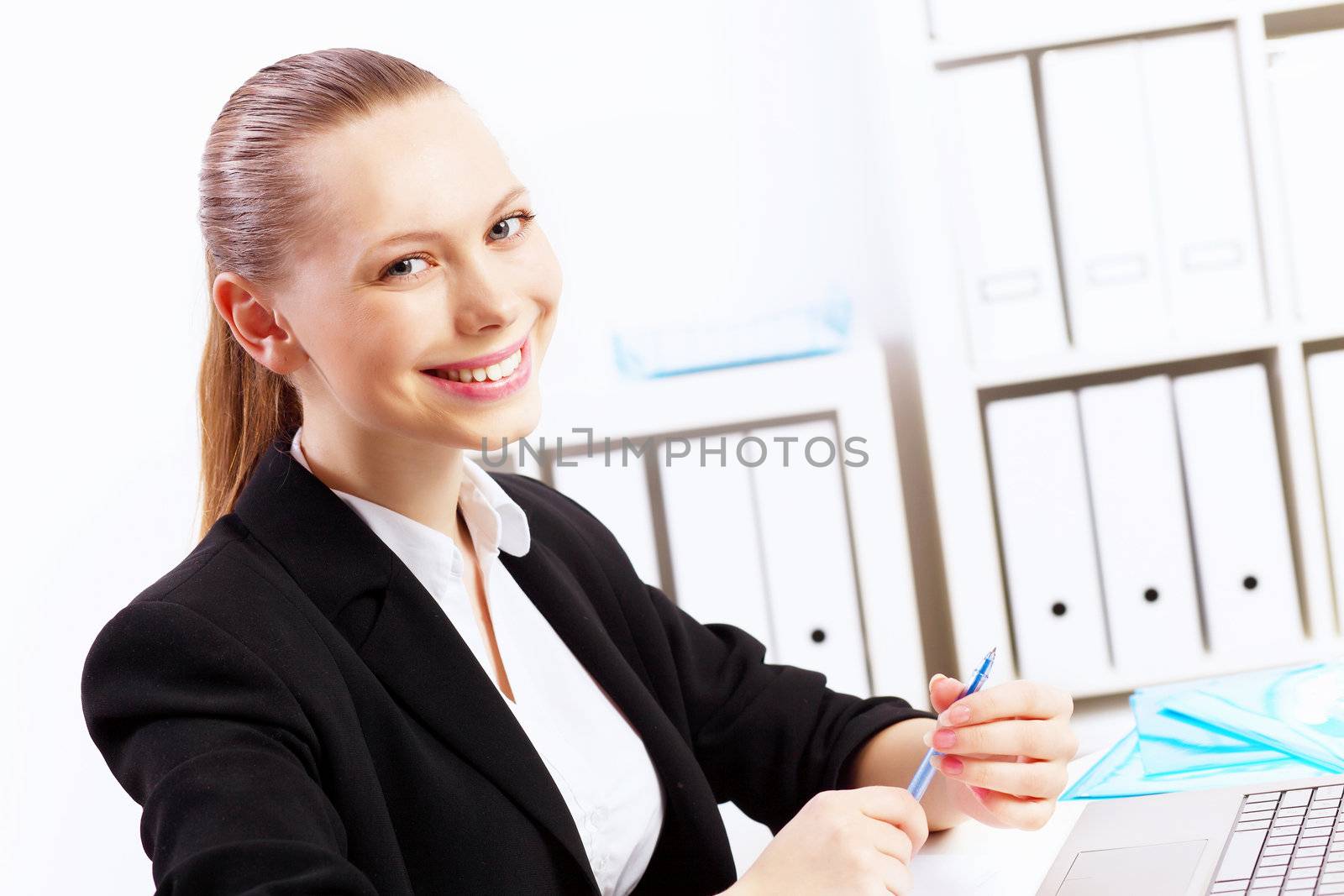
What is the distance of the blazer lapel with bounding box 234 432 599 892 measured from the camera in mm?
894

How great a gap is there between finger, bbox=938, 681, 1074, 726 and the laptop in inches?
3.6

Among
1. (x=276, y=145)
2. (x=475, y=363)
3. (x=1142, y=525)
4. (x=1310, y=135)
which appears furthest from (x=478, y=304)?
(x=1310, y=135)

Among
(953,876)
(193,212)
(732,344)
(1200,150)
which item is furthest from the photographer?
(193,212)

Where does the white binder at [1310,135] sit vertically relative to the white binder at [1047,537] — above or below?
above

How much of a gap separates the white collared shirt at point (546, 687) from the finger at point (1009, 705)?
0.28 metres

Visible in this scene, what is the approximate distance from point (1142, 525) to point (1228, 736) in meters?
0.71

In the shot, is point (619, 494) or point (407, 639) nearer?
point (407, 639)

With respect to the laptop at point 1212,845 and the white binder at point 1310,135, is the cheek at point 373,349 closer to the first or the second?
the laptop at point 1212,845

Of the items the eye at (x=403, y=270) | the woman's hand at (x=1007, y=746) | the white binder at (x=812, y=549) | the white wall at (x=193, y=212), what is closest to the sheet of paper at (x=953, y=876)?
the woman's hand at (x=1007, y=746)

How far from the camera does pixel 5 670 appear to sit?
1834mm

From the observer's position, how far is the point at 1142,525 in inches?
67.6

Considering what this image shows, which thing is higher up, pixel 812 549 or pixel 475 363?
pixel 475 363

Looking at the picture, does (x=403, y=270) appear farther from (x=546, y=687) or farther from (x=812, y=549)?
(x=812, y=549)

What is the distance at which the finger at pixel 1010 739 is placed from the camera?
90 cm
